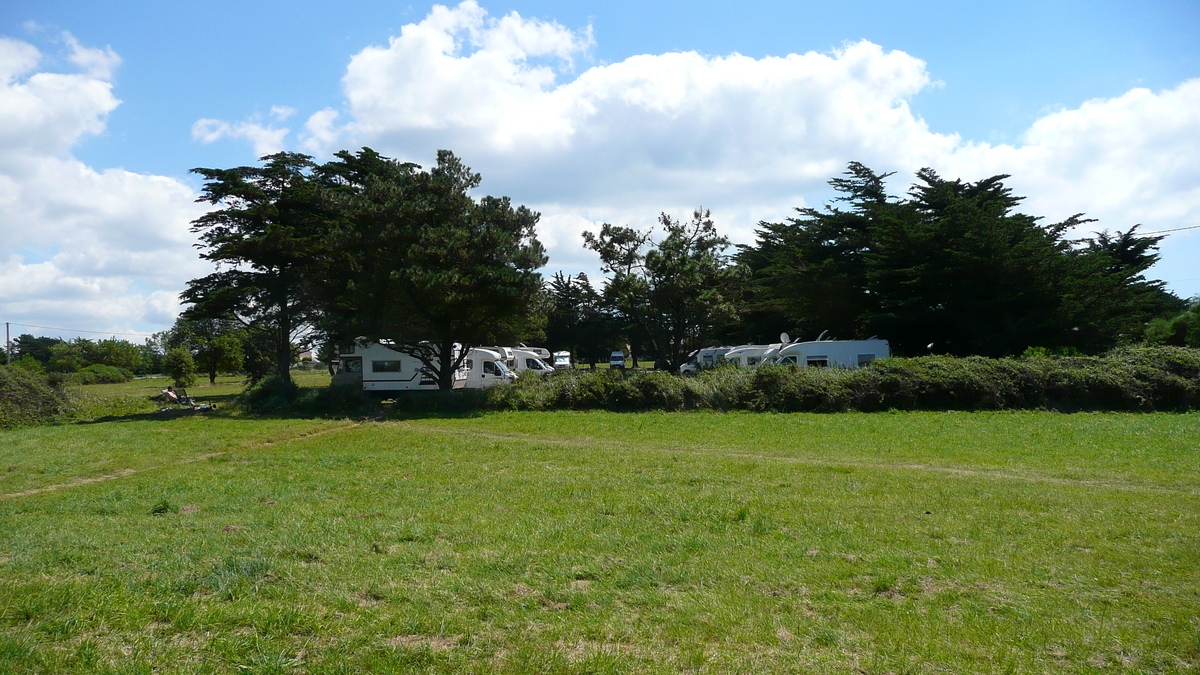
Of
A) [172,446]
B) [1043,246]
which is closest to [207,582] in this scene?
[172,446]

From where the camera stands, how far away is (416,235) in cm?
2438

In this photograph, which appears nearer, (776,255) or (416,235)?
(416,235)

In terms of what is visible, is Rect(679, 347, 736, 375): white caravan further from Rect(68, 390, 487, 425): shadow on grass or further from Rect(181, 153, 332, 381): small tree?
Rect(181, 153, 332, 381): small tree

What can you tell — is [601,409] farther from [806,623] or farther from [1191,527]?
[806,623]

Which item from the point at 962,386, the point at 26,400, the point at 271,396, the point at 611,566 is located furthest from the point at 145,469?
the point at 962,386

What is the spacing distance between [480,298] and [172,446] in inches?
436

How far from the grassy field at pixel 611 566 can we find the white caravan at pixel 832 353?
15850 mm

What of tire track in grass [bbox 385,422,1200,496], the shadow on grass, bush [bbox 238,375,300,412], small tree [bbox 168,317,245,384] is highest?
small tree [bbox 168,317,245,384]

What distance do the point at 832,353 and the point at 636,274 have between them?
8.51 meters

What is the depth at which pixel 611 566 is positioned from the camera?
5566 millimetres

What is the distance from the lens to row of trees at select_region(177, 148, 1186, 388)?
81.7 ft

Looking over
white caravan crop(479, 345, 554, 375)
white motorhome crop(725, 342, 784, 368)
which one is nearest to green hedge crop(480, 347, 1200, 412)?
white motorhome crop(725, 342, 784, 368)

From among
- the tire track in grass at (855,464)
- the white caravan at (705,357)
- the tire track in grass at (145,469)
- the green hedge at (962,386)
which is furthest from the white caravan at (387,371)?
the tire track in grass at (855,464)

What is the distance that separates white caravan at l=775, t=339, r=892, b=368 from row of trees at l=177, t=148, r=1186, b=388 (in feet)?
9.29
